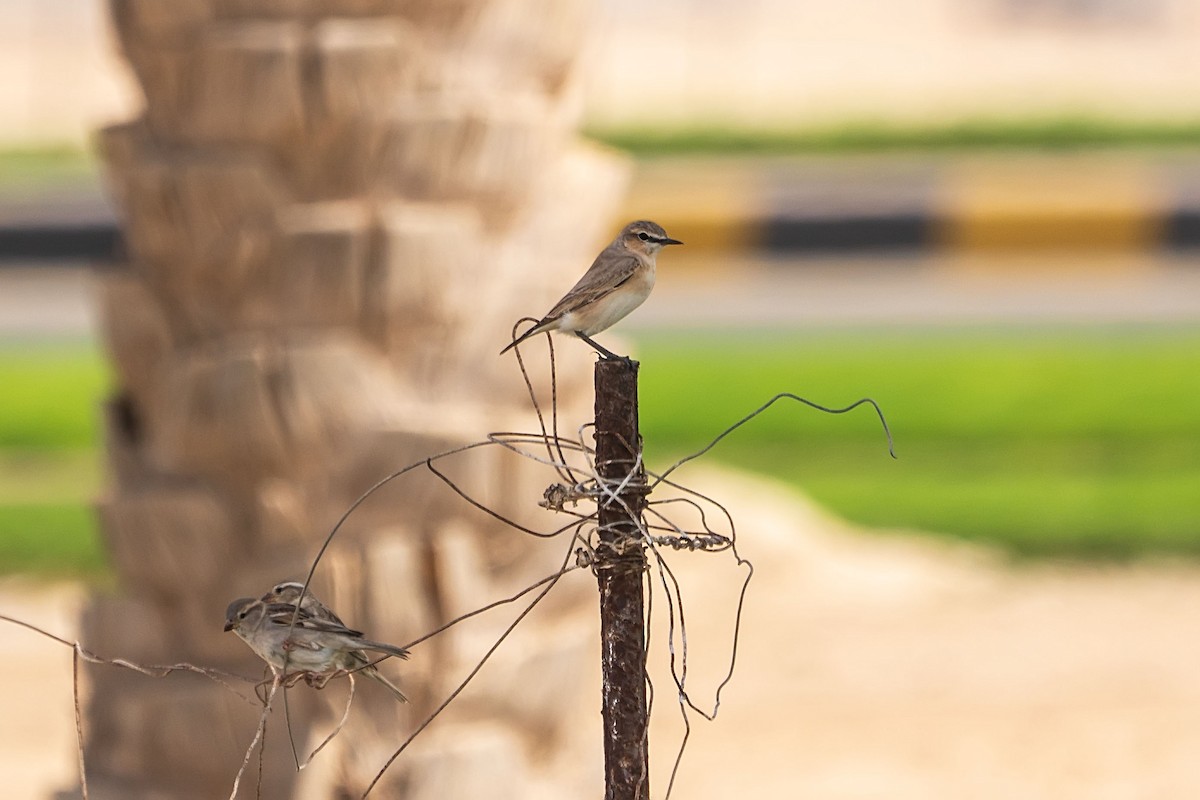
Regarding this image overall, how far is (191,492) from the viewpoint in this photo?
436 centimetres

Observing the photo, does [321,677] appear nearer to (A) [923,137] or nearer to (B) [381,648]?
(B) [381,648]

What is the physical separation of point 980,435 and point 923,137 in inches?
402

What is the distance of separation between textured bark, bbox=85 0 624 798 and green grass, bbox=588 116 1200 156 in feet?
50.4

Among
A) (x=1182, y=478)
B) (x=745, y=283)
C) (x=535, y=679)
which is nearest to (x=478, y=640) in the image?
(x=535, y=679)

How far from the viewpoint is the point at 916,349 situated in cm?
1190

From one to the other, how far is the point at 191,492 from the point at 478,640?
832 millimetres

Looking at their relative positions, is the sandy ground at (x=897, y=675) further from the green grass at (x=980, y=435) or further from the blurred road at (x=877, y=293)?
the blurred road at (x=877, y=293)

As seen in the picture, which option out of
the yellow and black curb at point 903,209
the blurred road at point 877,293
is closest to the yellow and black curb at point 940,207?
the yellow and black curb at point 903,209

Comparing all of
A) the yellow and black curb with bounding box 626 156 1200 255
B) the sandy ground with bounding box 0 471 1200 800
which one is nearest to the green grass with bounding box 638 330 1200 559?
the sandy ground with bounding box 0 471 1200 800

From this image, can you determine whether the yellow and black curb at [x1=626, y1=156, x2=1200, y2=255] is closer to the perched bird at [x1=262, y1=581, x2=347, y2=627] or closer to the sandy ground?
the sandy ground

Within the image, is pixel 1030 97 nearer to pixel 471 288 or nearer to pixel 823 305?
pixel 823 305

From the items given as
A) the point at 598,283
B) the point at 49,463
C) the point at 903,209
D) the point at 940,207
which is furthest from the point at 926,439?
the point at 903,209

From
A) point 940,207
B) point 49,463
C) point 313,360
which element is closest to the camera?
point 313,360

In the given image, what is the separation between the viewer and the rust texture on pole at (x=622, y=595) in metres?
2.64
